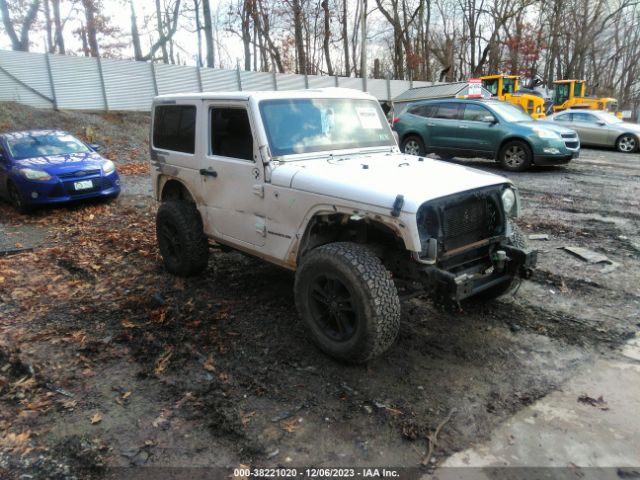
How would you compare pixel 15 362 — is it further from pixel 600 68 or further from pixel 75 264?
pixel 600 68

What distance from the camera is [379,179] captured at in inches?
141

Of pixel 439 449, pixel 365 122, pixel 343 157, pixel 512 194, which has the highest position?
pixel 365 122

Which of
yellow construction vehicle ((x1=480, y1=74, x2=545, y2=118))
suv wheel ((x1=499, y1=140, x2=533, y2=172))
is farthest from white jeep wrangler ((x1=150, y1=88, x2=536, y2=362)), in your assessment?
yellow construction vehicle ((x1=480, y1=74, x2=545, y2=118))

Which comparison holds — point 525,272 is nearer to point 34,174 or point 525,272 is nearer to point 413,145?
point 34,174

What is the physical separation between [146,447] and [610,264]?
538 cm

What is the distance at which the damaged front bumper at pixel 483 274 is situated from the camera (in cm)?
333

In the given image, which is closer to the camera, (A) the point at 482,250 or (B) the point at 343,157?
(A) the point at 482,250

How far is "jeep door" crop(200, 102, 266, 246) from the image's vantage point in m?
4.25

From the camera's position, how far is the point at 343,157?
4.30 metres

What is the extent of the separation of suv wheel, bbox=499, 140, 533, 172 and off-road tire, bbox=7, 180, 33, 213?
10.6 metres

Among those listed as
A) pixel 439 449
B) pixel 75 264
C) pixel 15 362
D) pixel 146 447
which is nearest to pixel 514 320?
pixel 439 449

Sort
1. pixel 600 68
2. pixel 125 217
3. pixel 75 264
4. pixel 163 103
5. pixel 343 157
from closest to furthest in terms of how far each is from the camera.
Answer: pixel 343 157
pixel 163 103
pixel 75 264
pixel 125 217
pixel 600 68

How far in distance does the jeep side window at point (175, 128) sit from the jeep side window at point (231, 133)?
0.35 metres

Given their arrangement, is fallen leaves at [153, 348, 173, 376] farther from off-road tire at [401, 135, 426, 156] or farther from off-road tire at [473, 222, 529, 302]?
off-road tire at [401, 135, 426, 156]
